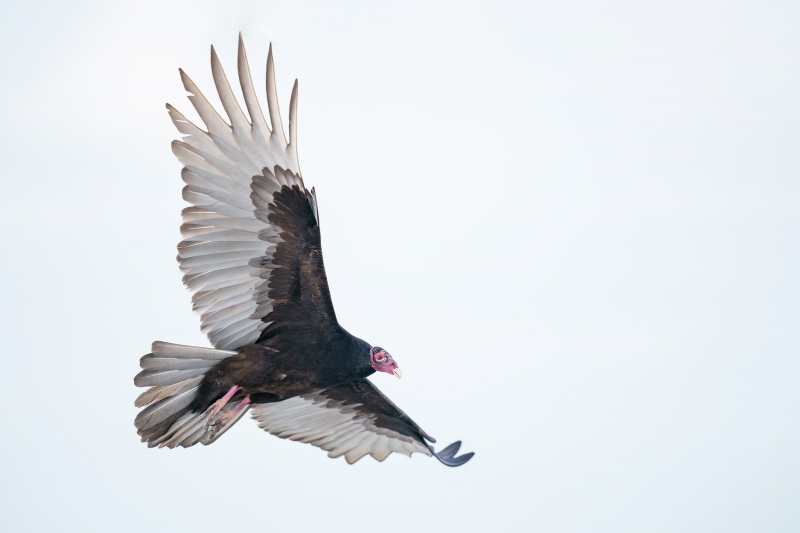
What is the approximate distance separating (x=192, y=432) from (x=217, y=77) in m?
Result: 3.22

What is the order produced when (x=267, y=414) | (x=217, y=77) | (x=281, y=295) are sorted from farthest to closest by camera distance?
(x=267, y=414) → (x=281, y=295) → (x=217, y=77)

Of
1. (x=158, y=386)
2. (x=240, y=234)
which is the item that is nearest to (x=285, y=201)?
(x=240, y=234)

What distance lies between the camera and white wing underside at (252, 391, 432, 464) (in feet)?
34.1

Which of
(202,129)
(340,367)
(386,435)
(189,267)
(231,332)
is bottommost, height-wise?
(386,435)

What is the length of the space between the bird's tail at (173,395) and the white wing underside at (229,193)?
0.36 m

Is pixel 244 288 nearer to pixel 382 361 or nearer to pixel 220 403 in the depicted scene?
pixel 220 403

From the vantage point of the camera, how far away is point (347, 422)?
10.5m

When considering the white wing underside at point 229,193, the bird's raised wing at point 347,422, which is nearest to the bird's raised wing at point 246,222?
the white wing underside at point 229,193

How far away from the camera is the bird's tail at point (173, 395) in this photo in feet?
28.6

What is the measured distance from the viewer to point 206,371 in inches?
354

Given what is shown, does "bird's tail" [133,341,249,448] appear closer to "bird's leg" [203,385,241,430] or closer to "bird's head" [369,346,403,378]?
"bird's leg" [203,385,241,430]

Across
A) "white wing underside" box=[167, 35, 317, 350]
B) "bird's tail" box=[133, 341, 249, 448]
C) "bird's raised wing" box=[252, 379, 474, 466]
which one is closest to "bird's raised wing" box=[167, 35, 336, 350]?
"white wing underside" box=[167, 35, 317, 350]

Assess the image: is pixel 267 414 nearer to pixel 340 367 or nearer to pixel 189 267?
pixel 340 367

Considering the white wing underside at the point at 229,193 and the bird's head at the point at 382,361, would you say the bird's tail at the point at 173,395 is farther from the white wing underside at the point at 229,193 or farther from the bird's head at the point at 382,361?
the bird's head at the point at 382,361
